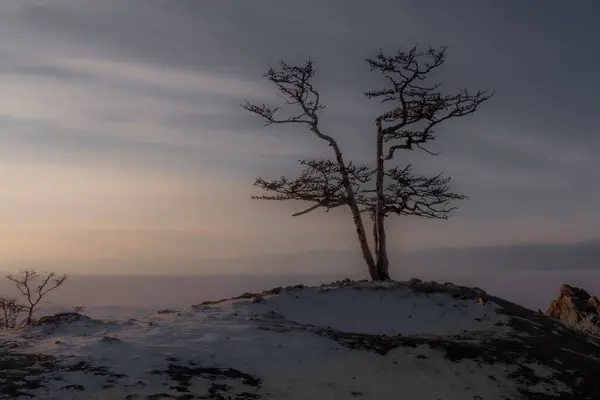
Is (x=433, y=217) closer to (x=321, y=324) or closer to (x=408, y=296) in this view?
(x=408, y=296)

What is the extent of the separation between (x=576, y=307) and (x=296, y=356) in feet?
63.0

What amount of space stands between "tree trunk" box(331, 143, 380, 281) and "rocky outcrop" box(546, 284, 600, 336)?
8.44 metres

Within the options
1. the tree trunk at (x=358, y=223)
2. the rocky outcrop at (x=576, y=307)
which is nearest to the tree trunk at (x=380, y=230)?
the tree trunk at (x=358, y=223)

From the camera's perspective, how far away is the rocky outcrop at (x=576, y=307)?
1027 inches

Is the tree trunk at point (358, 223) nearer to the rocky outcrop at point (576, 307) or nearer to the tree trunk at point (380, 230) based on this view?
the tree trunk at point (380, 230)

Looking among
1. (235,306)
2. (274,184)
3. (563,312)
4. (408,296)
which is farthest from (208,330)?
(563,312)

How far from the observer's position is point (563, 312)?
27672 mm

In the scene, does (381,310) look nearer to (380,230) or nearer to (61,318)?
(380,230)

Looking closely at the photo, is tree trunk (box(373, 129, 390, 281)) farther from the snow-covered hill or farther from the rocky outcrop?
the rocky outcrop

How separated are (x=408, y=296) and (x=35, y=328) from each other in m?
11.0

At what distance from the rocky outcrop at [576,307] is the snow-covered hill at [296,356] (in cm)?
885

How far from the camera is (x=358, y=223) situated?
24250 mm

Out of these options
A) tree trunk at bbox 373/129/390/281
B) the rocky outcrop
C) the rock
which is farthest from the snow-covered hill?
the rocky outcrop

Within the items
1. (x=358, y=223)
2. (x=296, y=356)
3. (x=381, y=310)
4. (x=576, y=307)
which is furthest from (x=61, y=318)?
(x=576, y=307)
